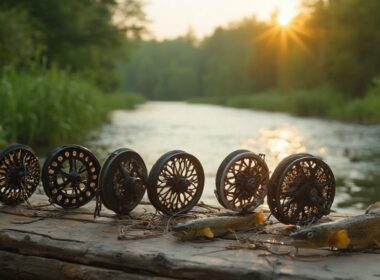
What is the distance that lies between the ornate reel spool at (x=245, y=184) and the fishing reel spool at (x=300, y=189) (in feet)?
1.00

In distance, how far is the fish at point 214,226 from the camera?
3.18 meters

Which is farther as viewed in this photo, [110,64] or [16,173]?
[110,64]

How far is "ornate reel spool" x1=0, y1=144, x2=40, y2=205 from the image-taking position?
417 centimetres

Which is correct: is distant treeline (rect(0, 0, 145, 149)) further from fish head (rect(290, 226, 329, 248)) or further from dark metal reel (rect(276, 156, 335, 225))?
fish head (rect(290, 226, 329, 248))

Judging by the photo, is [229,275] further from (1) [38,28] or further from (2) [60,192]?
(1) [38,28]

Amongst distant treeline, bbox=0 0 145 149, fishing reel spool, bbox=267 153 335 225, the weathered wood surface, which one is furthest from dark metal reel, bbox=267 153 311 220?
distant treeline, bbox=0 0 145 149

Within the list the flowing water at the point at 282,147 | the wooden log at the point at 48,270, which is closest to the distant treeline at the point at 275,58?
the flowing water at the point at 282,147

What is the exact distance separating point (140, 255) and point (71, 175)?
132 centimetres

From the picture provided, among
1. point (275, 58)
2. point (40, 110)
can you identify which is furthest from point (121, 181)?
point (275, 58)

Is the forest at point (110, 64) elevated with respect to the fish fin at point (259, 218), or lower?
elevated

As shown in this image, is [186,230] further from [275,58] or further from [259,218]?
[275,58]

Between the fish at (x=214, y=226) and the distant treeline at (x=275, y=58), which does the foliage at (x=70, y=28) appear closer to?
the distant treeline at (x=275, y=58)

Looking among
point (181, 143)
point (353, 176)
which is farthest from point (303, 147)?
point (353, 176)

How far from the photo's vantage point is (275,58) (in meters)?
70.4
